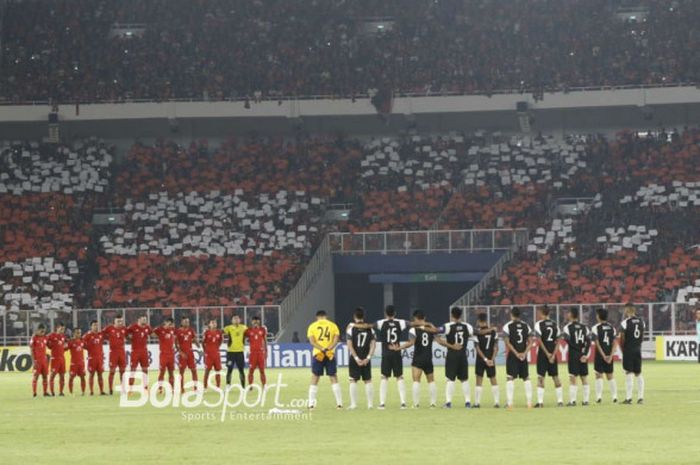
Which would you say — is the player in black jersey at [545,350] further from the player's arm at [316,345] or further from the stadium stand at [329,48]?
the stadium stand at [329,48]

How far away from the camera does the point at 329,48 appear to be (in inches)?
2677

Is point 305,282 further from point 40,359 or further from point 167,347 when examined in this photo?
point 167,347

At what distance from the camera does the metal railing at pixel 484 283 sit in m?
55.7

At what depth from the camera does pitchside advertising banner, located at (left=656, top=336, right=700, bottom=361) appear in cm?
5112

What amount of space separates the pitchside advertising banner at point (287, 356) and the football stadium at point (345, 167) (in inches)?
4.9

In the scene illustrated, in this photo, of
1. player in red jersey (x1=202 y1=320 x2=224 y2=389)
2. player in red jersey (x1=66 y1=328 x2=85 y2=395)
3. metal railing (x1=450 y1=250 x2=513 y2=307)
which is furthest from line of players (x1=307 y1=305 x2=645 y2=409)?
metal railing (x1=450 y1=250 x2=513 y2=307)

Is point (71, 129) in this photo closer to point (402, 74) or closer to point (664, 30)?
point (402, 74)

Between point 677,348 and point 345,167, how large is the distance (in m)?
20.2

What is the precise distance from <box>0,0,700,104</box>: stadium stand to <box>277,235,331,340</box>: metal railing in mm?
9082

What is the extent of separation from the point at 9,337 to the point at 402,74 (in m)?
22.5

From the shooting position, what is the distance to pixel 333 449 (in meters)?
19.7

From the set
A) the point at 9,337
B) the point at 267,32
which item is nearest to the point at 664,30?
the point at 267,32

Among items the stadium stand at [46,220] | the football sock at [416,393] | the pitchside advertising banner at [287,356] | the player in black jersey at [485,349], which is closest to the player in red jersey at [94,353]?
the football sock at [416,393]

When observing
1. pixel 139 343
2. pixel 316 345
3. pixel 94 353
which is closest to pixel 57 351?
pixel 94 353
